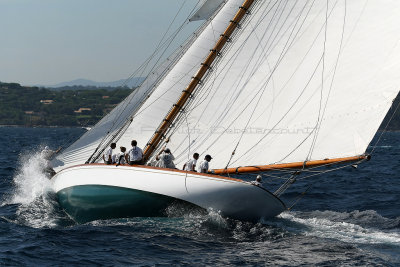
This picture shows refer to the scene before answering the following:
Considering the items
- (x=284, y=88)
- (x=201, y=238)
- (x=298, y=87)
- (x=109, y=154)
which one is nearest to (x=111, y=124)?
(x=109, y=154)

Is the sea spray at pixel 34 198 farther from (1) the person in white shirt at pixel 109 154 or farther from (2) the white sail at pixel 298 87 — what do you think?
(2) the white sail at pixel 298 87

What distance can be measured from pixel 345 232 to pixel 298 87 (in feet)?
15.1

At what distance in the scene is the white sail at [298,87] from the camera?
708 inches

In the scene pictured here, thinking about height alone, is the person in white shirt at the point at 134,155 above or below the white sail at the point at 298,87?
below

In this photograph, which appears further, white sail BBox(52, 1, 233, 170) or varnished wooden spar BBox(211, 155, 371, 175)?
white sail BBox(52, 1, 233, 170)

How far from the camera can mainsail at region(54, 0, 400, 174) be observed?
1806cm

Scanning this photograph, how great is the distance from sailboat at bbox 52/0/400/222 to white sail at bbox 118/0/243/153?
0.04 metres

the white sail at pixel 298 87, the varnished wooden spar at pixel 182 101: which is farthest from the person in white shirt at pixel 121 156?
the white sail at pixel 298 87

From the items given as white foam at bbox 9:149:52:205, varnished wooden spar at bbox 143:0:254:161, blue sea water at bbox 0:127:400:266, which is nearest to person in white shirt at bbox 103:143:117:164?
varnished wooden spar at bbox 143:0:254:161

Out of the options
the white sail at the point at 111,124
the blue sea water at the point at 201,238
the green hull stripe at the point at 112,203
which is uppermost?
the white sail at the point at 111,124

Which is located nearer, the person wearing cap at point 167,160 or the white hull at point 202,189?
the white hull at point 202,189

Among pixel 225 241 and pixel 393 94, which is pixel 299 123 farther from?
pixel 225 241

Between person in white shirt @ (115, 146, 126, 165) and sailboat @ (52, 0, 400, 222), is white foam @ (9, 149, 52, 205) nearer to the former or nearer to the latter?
sailboat @ (52, 0, 400, 222)

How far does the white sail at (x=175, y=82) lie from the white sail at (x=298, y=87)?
1429 millimetres
